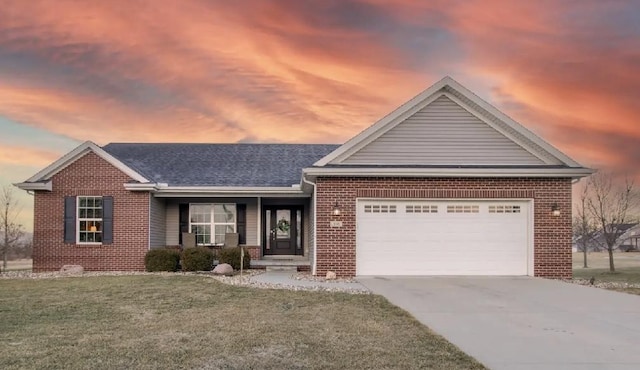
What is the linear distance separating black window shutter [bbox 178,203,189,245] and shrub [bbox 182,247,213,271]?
2.27 meters

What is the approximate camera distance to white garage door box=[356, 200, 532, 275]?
54.6ft

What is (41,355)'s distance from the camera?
703cm

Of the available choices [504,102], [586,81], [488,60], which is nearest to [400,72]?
[488,60]

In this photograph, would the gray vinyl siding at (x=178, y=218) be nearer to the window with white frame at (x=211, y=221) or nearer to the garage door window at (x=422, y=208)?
the window with white frame at (x=211, y=221)

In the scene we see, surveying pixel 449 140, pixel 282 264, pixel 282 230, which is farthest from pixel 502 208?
pixel 282 230

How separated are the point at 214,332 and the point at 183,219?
47.1ft

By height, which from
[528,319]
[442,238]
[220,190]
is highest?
[220,190]

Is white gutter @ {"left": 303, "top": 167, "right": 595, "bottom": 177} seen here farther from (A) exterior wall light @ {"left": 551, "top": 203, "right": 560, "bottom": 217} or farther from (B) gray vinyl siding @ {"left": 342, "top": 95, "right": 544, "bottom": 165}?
(A) exterior wall light @ {"left": 551, "top": 203, "right": 560, "bottom": 217}

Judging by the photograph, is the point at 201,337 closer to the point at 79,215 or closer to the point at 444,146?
the point at 444,146

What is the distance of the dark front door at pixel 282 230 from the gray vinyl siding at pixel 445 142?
275 inches

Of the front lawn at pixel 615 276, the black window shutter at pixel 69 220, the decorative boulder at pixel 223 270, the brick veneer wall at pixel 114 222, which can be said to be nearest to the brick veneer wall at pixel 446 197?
the front lawn at pixel 615 276

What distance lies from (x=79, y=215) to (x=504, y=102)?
15458 millimetres

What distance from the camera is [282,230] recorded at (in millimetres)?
23109

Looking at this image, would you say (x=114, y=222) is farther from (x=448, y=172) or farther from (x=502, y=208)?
(x=502, y=208)
